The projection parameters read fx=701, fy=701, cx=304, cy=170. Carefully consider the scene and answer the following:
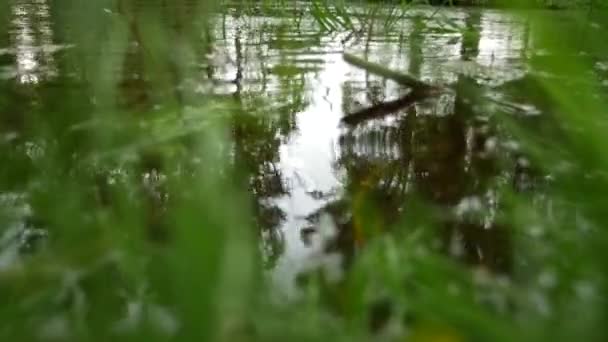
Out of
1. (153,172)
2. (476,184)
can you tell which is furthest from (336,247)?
(476,184)

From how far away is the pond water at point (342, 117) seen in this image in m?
0.38

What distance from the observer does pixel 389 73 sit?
0.92 metres

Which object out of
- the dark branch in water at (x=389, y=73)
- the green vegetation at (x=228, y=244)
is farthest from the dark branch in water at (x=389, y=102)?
the green vegetation at (x=228, y=244)

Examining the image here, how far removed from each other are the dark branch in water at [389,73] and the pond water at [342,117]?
0.01 metres

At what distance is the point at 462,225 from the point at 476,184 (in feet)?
0.32

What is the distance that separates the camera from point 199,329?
0.12 m

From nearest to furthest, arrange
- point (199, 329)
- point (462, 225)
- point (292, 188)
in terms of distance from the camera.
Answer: point (199, 329) → point (462, 225) → point (292, 188)

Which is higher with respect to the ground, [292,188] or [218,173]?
[218,173]

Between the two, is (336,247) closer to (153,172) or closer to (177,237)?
(153,172)

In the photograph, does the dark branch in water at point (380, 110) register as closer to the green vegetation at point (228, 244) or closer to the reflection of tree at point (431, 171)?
the reflection of tree at point (431, 171)

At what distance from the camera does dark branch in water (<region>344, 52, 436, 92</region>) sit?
2.86 feet

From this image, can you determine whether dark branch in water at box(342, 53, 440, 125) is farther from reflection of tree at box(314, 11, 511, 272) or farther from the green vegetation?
the green vegetation

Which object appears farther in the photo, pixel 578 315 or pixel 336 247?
pixel 336 247

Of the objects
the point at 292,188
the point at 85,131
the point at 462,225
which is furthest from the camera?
the point at 292,188
